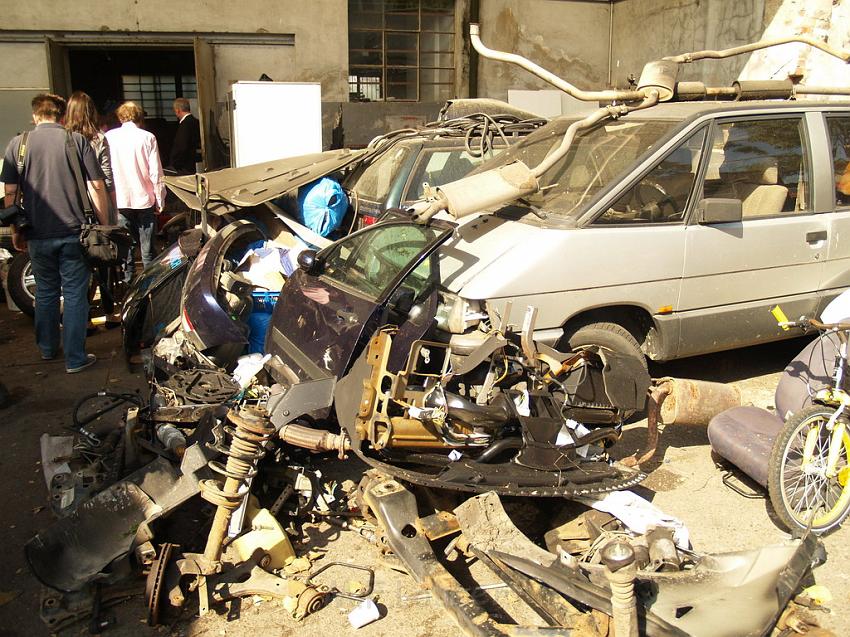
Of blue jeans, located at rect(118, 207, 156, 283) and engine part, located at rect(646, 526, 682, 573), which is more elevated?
blue jeans, located at rect(118, 207, 156, 283)

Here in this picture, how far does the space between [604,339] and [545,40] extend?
34.9 ft

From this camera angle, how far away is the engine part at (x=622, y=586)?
93.9 inches

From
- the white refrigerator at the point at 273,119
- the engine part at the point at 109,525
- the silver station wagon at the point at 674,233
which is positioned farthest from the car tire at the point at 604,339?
the white refrigerator at the point at 273,119

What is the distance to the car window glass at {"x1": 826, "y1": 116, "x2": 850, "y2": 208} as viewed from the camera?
5094 mm

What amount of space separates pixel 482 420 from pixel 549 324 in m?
1.18

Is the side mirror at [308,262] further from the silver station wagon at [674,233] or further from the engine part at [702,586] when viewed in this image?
the engine part at [702,586]

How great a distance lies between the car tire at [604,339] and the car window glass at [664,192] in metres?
0.65

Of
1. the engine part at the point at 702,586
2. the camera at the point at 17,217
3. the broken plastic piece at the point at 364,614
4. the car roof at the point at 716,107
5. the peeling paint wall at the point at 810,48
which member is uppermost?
the peeling paint wall at the point at 810,48

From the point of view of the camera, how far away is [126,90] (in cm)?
1734

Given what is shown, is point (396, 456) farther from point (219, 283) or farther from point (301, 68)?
point (301, 68)

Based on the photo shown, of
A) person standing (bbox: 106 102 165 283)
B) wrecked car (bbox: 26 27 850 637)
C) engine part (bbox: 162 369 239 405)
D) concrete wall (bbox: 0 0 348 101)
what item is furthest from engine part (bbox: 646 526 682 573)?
concrete wall (bbox: 0 0 348 101)

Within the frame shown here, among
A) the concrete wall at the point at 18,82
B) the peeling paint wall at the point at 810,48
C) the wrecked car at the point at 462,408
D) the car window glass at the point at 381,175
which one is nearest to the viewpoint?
the wrecked car at the point at 462,408

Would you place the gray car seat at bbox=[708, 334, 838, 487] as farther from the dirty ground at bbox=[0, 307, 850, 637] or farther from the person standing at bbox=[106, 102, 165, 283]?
the person standing at bbox=[106, 102, 165, 283]

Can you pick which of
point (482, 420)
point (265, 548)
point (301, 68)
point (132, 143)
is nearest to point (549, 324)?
point (482, 420)
